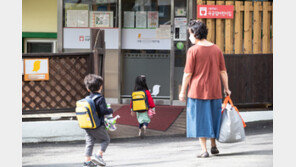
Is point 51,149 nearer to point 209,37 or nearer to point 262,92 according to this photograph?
point 209,37

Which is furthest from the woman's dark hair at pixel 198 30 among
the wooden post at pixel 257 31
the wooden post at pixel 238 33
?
the wooden post at pixel 257 31

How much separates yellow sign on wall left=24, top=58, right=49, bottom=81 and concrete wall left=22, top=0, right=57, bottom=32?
4385mm

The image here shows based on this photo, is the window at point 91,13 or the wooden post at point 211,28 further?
the window at point 91,13

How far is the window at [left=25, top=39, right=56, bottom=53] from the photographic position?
1249 cm

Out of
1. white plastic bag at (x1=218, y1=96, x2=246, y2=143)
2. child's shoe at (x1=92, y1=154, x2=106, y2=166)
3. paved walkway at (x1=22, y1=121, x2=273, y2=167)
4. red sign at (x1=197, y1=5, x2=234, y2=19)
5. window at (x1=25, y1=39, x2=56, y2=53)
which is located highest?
red sign at (x1=197, y1=5, x2=234, y2=19)

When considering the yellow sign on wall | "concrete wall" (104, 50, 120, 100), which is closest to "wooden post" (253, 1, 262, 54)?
"concrete wall" (104, 50, 120, 100)

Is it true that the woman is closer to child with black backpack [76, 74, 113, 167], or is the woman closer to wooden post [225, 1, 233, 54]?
child with black backpack [76, 74, 113, 167]

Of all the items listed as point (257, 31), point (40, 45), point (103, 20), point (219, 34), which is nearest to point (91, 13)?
point (103, 20)

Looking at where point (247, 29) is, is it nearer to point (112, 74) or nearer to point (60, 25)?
point (112, 74)

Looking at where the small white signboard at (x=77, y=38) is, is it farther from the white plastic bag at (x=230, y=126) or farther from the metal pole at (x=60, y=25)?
the white plastic bag at (x=230, y=126)

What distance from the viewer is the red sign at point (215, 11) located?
9.03 m

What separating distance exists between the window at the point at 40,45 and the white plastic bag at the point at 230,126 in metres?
7.45

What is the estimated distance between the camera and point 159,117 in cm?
1025

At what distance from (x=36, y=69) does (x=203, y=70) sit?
349cm
